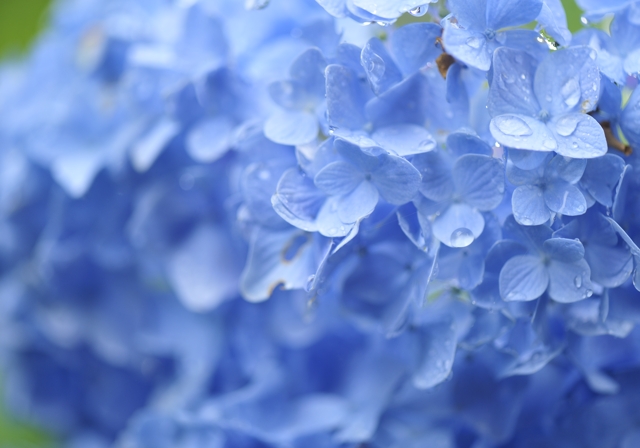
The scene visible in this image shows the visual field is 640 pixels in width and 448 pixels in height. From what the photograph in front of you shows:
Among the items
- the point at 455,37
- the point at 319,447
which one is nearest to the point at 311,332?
the point at 319,447

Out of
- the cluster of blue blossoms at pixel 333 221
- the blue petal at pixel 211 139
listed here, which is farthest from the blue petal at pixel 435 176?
the blue petal at pixel 211 139

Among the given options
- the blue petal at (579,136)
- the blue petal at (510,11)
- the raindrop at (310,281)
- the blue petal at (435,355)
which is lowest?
the blue petal at (435,355)

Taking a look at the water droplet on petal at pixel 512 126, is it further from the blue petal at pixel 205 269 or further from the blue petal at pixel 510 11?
the blue petal at pixel 205 269

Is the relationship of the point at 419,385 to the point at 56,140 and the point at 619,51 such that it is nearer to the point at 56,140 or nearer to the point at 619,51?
the point at 619,51

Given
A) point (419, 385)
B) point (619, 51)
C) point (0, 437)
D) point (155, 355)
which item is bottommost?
point (0, 437)

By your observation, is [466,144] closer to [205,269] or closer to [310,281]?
[310,281]

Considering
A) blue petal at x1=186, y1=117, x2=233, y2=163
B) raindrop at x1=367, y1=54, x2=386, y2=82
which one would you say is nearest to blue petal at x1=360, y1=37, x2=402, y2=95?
raindrop at x1=367, y1=54, x2=386, y2=82
